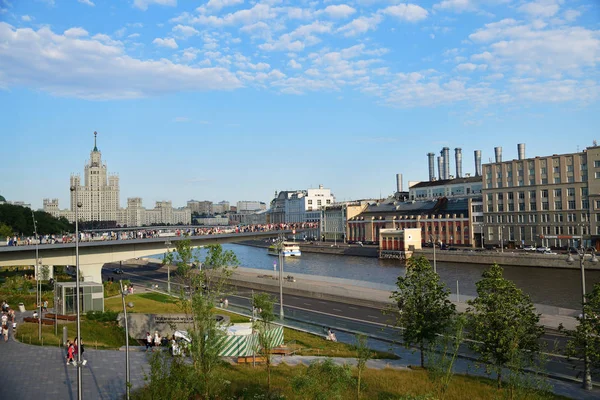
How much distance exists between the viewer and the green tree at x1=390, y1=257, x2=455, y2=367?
19.4 metres

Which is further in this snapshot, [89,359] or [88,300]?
[88,300]

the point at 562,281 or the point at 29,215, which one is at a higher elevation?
the point at 29,215

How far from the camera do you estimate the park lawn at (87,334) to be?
22375 mm

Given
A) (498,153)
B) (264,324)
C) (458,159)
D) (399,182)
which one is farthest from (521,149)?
(264,324)

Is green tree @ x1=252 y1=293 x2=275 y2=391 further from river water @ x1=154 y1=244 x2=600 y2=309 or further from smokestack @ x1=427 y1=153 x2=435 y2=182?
smokestack @ x1=427 y1=153 x2=435 y2=182

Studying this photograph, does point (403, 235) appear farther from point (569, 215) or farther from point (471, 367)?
point (471, 367)

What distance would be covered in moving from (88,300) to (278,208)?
15731 cm

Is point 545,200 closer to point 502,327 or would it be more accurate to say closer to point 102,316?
point 502,327

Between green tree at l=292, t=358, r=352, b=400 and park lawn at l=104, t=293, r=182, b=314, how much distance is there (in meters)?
17.6

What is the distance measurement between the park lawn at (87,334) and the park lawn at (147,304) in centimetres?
368

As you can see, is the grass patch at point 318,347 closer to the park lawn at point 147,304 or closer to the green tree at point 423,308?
the green tree at point 423,308

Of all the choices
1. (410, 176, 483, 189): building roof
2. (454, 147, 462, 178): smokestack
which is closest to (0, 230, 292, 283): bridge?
(410, 176, 483, 189): building roof

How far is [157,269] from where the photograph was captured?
2790 inches

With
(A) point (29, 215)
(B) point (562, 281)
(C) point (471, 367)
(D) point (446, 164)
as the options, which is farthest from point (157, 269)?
(D) point (446, 164)
